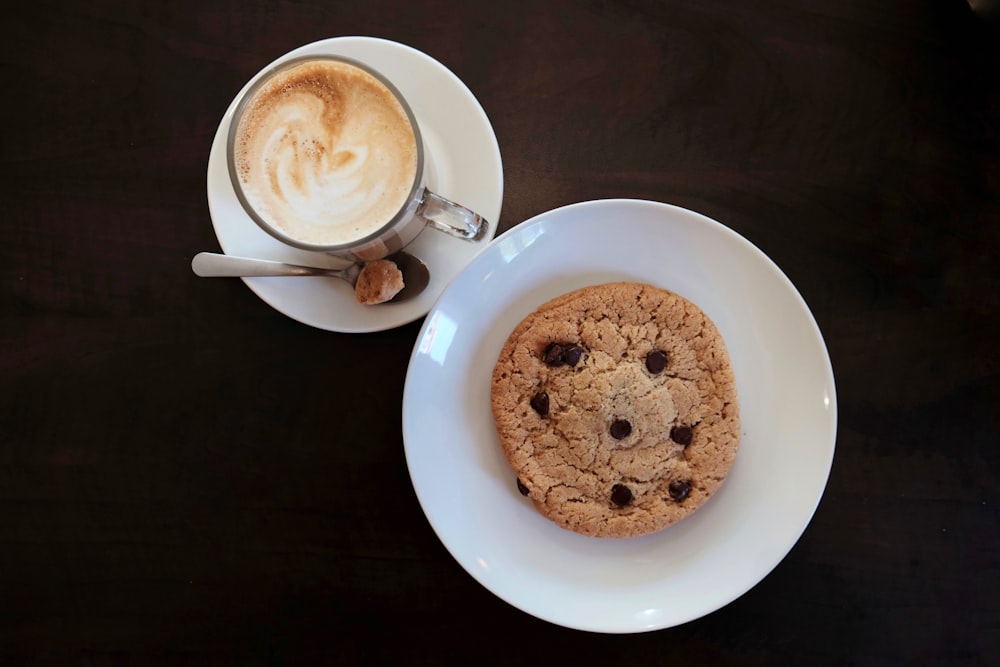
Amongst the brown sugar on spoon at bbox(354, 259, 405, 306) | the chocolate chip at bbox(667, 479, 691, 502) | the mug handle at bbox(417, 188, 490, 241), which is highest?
the mug handle at bbox(417, 188, 490, 241)

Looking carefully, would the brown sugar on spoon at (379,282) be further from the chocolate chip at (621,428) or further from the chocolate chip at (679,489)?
the chocolate chip at (679,489)

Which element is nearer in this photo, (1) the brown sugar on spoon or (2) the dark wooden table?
(1) the brown sugar on spoon

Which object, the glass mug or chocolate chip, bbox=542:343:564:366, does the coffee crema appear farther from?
chocolate chip, bbox=542:343:564:366

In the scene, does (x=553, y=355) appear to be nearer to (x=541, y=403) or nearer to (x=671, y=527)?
(x=541, y=403)

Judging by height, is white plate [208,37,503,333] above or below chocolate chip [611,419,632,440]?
above

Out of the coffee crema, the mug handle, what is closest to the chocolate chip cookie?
the mug handle

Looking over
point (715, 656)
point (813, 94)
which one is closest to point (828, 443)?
point (715, 656)
